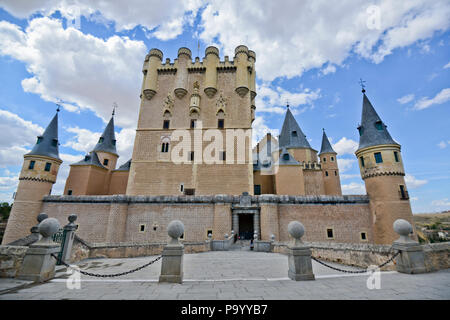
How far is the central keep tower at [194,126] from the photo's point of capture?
24.5 metres

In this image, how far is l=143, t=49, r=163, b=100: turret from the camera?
27.4m

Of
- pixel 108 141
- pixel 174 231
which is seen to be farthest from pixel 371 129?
pixel 108 141

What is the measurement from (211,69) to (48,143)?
21.8 m

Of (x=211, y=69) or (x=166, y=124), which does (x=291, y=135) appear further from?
(x=166, y=124)

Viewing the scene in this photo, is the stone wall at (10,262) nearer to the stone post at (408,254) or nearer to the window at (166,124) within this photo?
the stone post at (408,254)

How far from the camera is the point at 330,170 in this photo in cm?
3256

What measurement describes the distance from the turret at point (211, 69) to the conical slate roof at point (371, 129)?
17755mm

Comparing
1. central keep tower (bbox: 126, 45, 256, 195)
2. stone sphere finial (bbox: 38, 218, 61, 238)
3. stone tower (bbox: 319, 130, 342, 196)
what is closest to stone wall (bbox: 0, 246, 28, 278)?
stone sphere finial (bbox: 38, 218, 61, 238)

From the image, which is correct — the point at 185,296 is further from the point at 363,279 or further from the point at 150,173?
the point at 150,173

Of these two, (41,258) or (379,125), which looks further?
(379,125)

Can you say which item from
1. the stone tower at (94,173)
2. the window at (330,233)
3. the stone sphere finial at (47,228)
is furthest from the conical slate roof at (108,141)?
the window at (330,233)

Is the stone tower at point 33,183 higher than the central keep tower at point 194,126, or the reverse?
the central keep tower at point 194,126

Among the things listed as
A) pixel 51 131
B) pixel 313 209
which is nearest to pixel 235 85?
pixel 313 209

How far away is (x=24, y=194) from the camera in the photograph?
2028 centimetres
